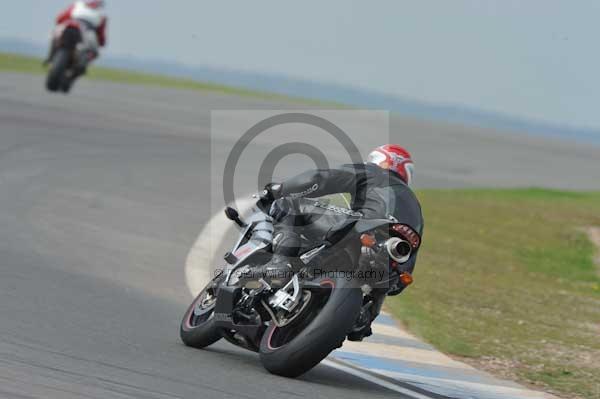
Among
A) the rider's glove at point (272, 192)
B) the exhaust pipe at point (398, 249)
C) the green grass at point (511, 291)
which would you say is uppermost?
the rider's glove at point (272, 192)

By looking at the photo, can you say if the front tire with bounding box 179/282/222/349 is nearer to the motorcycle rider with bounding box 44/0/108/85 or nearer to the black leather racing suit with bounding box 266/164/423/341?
the black leather racing suit with bounding box 266/164/423/341

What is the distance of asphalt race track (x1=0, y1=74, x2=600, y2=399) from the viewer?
6070mm

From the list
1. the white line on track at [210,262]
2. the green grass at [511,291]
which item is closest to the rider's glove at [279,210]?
Answer: the white line on track at [210,262]

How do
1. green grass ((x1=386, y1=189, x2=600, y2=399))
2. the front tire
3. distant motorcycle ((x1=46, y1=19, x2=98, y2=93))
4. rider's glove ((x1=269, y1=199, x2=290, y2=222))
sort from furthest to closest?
distant motorcycle ((x1=46, y1=19, x2=98, y2=93))
green grass ((x1=386, y1=189, x2=600, y2=399))
the front tire
rider's glove ((x1=269, y1=199, x2=290, y2=222))

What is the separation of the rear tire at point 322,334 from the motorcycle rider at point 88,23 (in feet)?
58.6

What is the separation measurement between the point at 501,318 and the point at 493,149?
24676 mm

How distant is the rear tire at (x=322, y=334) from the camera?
6211 millimetres

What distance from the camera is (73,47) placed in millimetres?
23203

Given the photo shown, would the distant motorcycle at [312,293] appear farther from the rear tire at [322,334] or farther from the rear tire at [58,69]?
the rear tire at [58,69]

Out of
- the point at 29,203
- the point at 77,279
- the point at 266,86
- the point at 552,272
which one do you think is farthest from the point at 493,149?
the point at 266,86

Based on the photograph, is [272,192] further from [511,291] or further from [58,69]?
[58,69]

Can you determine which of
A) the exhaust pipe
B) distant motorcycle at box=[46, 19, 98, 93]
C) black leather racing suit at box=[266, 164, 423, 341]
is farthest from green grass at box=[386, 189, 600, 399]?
distant motorcycle at box=[46, 19, 98, 93]

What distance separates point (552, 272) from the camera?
48.0 feet

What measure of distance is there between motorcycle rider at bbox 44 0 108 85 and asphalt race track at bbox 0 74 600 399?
124 cm
